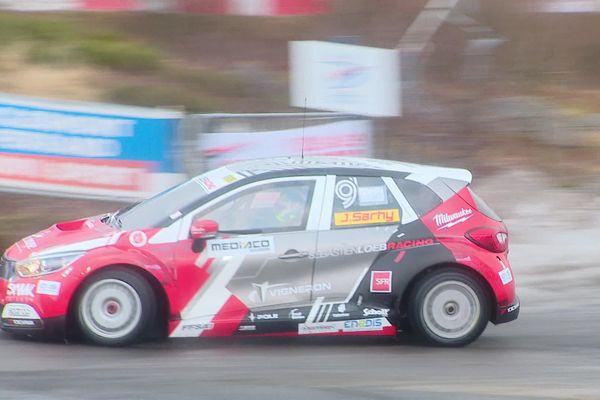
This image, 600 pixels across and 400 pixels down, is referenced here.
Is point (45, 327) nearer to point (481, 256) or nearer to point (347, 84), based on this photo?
point (481, 256)

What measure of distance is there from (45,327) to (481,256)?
10.8 feet

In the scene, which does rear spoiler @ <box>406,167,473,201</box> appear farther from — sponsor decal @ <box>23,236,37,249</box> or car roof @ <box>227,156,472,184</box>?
sponsor decal @ <box>23,236,37,249</box>

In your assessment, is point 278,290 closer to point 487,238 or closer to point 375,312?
point 375,312

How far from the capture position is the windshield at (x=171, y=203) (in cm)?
→ 789

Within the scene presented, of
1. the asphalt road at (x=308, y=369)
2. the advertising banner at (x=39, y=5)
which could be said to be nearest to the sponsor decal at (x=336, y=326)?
the asphalt road at (x=308, y=369)

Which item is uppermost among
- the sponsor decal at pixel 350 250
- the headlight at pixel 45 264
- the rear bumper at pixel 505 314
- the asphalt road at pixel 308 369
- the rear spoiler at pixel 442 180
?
the rear spoiler at pixel 442 180

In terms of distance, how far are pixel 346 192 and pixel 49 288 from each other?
230cm

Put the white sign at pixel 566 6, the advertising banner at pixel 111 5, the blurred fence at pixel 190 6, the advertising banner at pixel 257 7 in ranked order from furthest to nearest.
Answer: the white sign at pixel 566 6
the advertising banner at pixel 257 7
the advertising banner at pixel 111 5
the blurred fence at pixel 190 6

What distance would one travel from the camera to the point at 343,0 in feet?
69.2

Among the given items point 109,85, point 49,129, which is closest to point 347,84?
point 49,129

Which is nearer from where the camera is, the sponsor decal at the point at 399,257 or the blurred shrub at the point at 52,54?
the sponsor decal at the point at 399,257

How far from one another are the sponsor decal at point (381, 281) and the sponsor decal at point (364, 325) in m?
0.22

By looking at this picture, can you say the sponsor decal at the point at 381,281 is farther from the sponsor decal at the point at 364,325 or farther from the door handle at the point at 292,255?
the door handle at the point at 292,255

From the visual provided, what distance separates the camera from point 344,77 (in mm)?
13086
